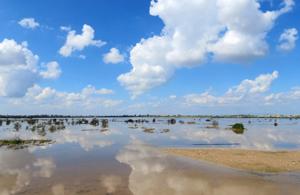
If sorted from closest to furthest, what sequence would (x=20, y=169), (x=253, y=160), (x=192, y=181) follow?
(x=192, y=181), (x=20, y=169), (x=253, y=160)

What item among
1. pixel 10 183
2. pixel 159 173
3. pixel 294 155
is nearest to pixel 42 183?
pixel 10 183

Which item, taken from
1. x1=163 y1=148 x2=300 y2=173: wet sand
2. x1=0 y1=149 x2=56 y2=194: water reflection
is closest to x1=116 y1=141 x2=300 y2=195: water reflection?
x1=163 y1=148 x2=300 y2=173: wet sand

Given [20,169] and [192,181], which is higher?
[20,169]

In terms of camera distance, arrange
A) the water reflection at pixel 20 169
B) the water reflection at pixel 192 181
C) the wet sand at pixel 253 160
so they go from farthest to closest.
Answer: the wet sand at pixel 253 160 < the water reflection at pixel 20 169 < the water reflection at pixel 192 181

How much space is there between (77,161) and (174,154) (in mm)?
9453

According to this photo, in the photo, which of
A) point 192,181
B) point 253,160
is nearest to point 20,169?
point 192,181

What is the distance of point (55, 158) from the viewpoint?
25.9 metres

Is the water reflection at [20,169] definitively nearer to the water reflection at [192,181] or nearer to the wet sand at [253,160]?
the water reflection at [192,181]

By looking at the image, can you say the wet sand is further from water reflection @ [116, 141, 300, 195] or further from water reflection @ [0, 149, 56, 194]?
water reflection @ [0, 149, 56, 194]

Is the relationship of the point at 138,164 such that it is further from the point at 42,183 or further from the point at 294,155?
the point at 294,155

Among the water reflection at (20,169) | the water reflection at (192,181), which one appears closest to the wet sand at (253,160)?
the water reflection at (192,181)

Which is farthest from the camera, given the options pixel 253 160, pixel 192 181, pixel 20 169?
pixel 253 160

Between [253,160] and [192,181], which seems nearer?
[192,181]

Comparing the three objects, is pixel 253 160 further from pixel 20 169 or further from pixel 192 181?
pixel 20 169
